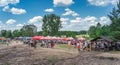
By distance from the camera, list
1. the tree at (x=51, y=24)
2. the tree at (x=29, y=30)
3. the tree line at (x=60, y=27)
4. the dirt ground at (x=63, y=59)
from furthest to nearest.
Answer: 1. the tree at (x=29, y=30)
2. the tree at (x=51, y=24)
3. the tree line at (x=60, y=27)
4. the dirt ground at (x=63, y=59)

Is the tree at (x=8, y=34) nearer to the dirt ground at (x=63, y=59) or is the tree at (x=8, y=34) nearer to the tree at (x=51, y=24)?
the tree at (x=51, y=24)

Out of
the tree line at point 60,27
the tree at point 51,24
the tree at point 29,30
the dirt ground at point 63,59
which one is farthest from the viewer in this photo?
the tree at point 29,30

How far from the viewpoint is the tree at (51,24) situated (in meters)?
120

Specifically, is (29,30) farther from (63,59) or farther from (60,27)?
(63,59)

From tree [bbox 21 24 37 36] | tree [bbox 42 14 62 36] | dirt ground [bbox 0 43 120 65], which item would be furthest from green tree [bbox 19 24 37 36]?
dirt ground [bbox 0 43 120 65]

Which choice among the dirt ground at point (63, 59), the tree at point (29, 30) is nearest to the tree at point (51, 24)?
A: the tree at point (29, 30)

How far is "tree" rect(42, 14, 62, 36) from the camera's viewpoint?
4739 inches

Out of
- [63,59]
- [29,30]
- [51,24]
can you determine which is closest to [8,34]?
[29,30]

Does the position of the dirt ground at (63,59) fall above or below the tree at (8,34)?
below

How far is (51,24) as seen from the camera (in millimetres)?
122625

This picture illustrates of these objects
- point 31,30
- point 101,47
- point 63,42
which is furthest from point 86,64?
point 31,30

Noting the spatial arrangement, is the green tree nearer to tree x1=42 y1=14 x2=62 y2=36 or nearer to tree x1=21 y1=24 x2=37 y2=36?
tree x1=21 y1=24 x2=37 y2=36

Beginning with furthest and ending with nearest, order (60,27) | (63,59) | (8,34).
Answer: (8,34) → (60,27) → (63,59)

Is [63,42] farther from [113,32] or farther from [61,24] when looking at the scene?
[61,24]
